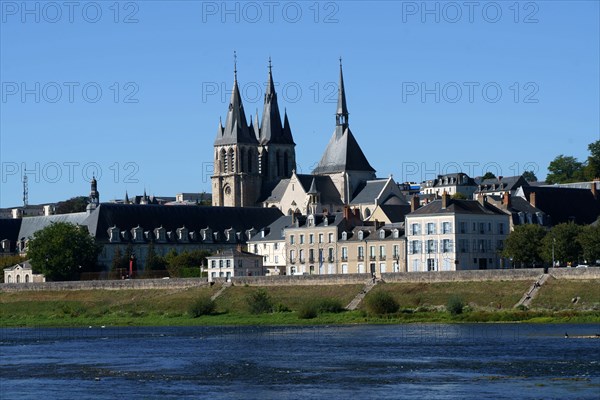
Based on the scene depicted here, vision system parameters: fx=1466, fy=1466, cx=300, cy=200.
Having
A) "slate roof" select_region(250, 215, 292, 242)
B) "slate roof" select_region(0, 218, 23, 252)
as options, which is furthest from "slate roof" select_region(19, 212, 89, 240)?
A: "slate roof" select_region(250, 215, 292, 242)

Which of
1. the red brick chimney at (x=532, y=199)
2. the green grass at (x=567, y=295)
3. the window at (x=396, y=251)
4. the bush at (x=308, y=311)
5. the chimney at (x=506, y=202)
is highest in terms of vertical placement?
the red brick chimney at (x=532, y=199)

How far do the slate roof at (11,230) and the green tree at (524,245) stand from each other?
7211 cm

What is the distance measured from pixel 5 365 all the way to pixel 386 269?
55237mm

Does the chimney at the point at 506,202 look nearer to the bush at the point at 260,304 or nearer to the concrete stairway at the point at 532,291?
the bush at the point at 260,304

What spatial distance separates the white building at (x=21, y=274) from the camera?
136 meters

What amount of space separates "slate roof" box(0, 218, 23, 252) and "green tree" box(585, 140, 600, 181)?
68.7 meters

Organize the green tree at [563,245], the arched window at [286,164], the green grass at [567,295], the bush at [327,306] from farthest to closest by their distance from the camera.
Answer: the arched window at [286,164] < the green tree at [563,245] < the bush at [327,306] < the green grass at [567,295]

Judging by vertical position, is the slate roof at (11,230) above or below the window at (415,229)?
above

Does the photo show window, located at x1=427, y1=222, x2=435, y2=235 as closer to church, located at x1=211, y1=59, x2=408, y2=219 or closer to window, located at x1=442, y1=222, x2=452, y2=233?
window, located at x1=442, y1=222, x2=452, y2=233

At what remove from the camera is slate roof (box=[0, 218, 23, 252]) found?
538ft

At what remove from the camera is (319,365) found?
201 feet

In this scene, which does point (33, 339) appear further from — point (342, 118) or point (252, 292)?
point (342, 118)

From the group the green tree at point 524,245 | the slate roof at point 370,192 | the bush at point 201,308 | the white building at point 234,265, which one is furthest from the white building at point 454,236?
the slate roof at point 370,192

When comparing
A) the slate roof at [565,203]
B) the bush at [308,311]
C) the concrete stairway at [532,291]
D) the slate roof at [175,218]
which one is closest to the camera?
the concrete stairway at [532,291]
